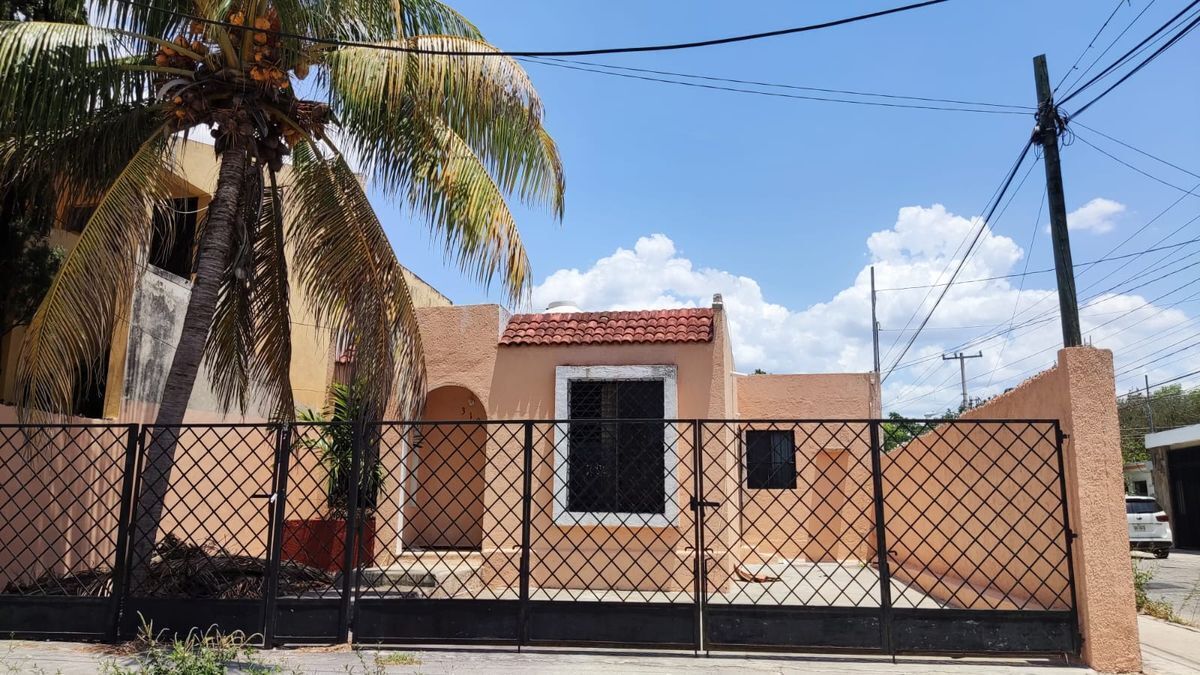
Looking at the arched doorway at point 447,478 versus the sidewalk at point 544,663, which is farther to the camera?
the arched doorway at point 447,478

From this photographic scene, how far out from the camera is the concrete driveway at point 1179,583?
10547 mm

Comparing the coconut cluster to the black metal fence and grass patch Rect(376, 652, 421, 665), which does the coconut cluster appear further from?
grass patch Rect(376, 652, 421, 665)

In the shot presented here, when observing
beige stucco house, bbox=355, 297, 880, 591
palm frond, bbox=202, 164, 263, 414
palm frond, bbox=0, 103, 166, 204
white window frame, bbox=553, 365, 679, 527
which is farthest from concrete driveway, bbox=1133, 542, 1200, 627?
palm frond, bbox=0, 103, 166, 204

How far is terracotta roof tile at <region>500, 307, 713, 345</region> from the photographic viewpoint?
11430mm

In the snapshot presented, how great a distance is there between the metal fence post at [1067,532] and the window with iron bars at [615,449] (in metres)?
5.17

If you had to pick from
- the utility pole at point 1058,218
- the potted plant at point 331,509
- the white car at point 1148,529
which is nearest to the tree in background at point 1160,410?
the white car at point 1148,529

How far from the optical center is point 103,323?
6.98 m

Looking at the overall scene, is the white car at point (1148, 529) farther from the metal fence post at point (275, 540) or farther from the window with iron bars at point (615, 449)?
the metal fence post at point (275, 540)

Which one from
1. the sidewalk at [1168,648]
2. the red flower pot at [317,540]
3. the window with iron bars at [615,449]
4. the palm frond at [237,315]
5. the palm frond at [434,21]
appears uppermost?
the palm frond at [434,21]

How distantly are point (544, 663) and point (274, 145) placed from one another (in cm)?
549

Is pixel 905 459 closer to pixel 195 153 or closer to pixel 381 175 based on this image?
pixel 381 175

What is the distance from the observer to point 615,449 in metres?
10.9

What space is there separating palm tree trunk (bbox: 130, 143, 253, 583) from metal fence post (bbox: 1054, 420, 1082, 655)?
7296mm

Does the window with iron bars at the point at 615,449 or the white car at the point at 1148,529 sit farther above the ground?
the window with iron bars at the point at 615,449
